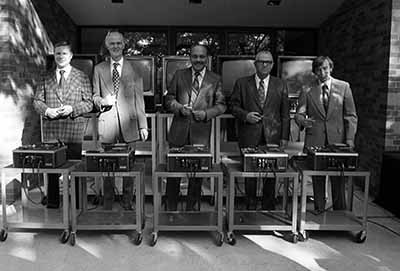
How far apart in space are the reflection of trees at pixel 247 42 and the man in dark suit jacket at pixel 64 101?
10.8ft

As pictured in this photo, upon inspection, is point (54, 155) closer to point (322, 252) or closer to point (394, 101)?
point (322, 252)

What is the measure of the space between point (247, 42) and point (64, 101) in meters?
3.62

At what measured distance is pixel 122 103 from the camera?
341 centimetres

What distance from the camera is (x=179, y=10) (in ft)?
18.8

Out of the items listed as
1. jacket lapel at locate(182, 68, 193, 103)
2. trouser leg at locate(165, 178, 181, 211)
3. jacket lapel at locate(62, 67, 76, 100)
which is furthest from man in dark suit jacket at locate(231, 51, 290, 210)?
jacket lapel at locate(62, 67, 76, 100)

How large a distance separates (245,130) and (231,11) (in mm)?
2738

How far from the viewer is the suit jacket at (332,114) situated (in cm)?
344

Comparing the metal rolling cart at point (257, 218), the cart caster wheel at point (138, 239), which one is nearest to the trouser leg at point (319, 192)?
the metal rolling cart at point (257, 218)

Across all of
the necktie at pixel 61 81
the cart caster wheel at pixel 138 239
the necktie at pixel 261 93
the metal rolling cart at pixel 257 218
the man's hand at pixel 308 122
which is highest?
the necktie at pixel 61 81

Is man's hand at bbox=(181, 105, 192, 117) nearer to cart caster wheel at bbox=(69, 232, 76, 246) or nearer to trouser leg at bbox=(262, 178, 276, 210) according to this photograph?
→ trouser leg at bbox=(262, 178, 276, 210)

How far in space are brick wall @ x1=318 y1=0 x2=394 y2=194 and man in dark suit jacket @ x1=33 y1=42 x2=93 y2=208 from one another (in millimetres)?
2928

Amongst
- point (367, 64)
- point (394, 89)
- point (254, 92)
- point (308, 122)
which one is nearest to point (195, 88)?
point (254, 92)

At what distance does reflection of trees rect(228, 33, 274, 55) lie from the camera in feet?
20.8

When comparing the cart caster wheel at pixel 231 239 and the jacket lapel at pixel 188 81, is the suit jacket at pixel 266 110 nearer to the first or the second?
the jacket lapel at pixel 188 81
